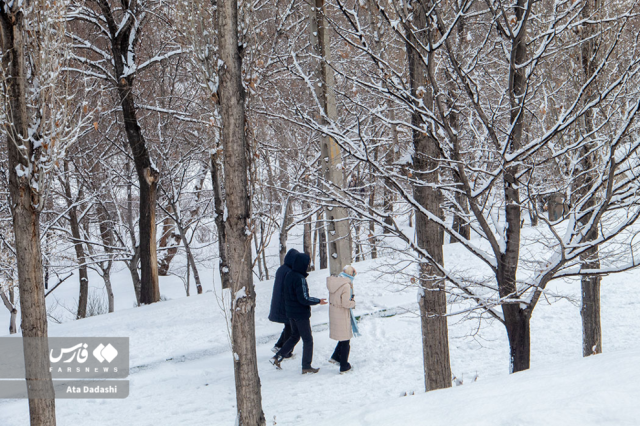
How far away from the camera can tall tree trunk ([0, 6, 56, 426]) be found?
471 centimetres

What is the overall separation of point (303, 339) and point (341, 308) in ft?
2.29

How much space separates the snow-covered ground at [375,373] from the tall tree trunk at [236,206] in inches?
Result: 35.3

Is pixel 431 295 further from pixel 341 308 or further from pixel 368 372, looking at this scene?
pixel 368 372

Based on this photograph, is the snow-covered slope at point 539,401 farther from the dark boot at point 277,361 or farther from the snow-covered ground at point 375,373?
the dark boot at point 277,361

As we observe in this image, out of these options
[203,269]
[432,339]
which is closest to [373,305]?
[432,339]

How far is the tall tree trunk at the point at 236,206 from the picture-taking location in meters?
4.43

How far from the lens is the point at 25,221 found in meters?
4.75

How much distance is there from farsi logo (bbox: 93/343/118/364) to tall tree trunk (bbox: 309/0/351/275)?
3743mm

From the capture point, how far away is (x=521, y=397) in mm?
2816

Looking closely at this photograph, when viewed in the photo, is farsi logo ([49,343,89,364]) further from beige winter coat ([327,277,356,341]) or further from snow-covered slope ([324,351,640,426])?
snow-covered slope ([324,351,640,426])
